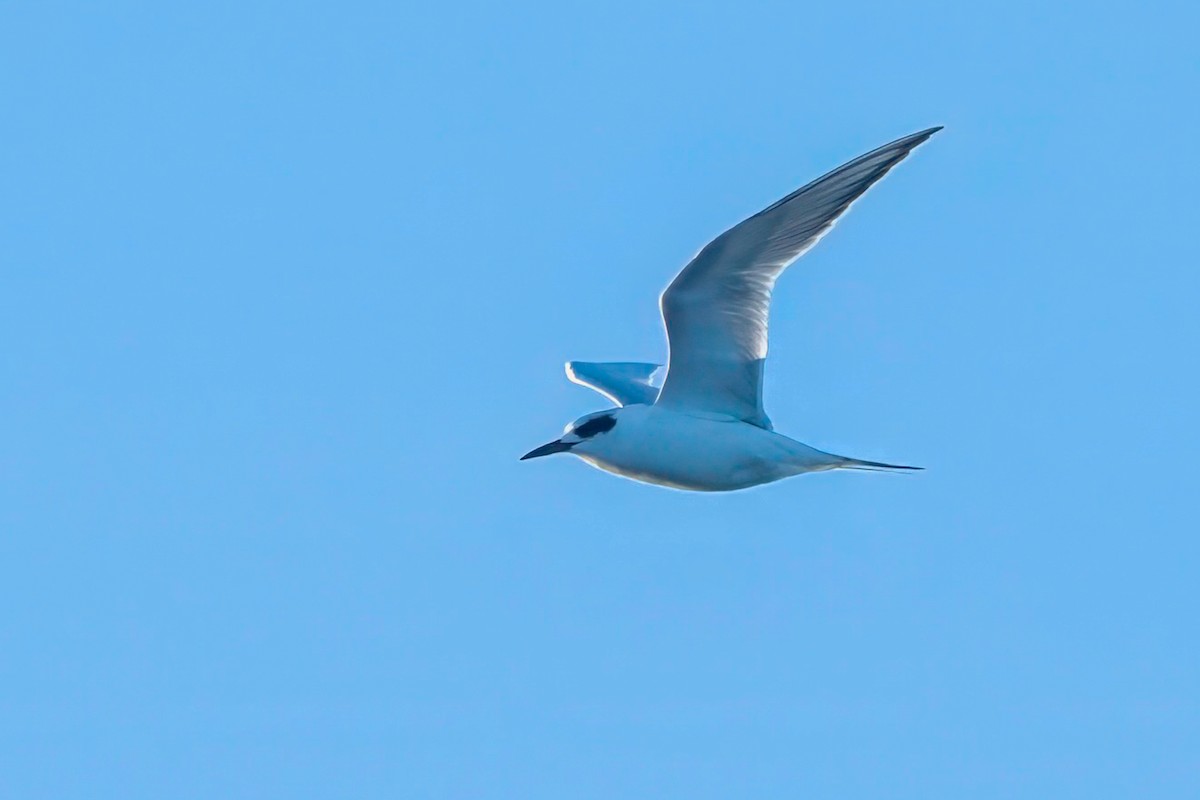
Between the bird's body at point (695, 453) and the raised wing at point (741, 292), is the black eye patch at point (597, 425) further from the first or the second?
the raised wing at point (741, 292)

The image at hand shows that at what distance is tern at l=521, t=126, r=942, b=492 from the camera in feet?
47.2

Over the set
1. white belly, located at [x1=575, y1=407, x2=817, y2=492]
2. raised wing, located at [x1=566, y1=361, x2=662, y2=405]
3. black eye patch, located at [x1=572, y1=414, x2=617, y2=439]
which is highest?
raised wing, located at [x1=566, y1=361, x2=662, y2=405]

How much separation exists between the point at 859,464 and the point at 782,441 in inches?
26.3

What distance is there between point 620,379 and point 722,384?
272 centimetres

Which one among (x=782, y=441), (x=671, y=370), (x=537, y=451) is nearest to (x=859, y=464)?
(x=782, y=441)

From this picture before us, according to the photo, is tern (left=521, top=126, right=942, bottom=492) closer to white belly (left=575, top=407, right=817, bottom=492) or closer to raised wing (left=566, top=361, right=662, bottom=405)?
white belly (left=575, top=407, right=817, bottom=492)

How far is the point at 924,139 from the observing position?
13.7 metres

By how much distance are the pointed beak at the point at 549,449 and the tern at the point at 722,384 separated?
0.01 metres

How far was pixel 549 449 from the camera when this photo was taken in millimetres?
15148

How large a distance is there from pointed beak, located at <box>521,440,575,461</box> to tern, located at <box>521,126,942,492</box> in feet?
0.04

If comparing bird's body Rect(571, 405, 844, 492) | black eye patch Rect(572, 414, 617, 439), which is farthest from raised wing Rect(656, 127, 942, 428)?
black eye patch Rect(572, 414, 617, 439)

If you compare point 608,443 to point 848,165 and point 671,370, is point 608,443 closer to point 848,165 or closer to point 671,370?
point 671,370

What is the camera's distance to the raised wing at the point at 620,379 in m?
17.2

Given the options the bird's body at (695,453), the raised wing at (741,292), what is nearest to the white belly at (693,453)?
the bird's body at (695,453)
